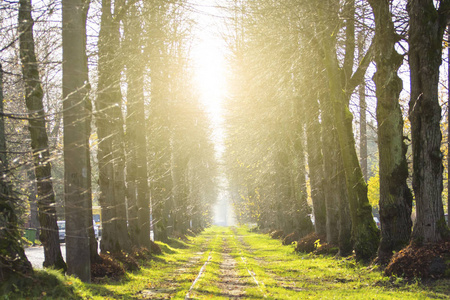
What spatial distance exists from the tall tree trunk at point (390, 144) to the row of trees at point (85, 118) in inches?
227

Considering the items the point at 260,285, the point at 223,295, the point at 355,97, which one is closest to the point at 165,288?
the point at 223,295

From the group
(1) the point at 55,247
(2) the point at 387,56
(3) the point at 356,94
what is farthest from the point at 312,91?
(1) the point at 55,247

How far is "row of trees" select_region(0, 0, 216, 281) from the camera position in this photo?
276 inches

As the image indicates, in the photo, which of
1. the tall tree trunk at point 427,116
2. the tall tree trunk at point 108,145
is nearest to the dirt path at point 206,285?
→ the tall tree trunk at point 108,145

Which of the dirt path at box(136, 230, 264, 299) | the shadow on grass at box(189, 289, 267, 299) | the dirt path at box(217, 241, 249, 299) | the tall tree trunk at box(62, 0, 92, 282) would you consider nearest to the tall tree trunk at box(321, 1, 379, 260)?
the dirt path at box(136, 230, 264, 299)

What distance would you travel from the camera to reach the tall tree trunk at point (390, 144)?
13391 mm

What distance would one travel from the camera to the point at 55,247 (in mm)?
11898

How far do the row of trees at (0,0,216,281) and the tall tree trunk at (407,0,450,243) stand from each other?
585 cm

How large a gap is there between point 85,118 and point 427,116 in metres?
8.39

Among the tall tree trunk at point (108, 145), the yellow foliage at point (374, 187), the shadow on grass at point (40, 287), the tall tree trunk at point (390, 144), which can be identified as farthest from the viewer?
the yellow foliage at point (374, 187)

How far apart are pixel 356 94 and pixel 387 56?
5.96 meters

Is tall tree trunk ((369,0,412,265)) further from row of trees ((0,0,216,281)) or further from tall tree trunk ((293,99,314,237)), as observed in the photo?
tall tree trunk ((293,99,314,237))

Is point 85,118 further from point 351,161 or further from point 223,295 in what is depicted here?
point 351,161

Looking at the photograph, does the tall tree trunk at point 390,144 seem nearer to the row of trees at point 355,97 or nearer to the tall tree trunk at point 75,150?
the row of trees at point 355,97
